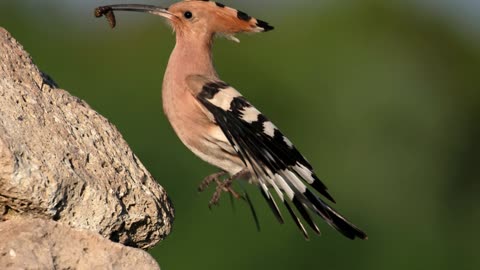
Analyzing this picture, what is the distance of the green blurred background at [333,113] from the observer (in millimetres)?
7855

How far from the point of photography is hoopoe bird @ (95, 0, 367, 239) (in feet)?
13.6

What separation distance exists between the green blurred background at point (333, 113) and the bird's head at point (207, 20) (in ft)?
7.99

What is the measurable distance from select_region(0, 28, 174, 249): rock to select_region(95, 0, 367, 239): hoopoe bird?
0.64 metres

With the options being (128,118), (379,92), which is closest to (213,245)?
(128,118)

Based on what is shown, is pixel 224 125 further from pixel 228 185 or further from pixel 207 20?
pixel 207 20

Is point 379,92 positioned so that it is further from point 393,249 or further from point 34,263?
point 34,263

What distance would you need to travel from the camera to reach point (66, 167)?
A: 10.5 ft

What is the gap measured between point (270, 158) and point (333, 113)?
19.5 feet

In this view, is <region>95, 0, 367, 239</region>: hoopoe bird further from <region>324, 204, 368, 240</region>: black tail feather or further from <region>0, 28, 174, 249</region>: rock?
<region>0, 28, 174, 249</region>: rock

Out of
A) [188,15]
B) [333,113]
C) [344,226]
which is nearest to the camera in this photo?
[344,226]

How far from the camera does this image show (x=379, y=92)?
33.9ft

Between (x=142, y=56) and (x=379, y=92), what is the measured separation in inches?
58.3

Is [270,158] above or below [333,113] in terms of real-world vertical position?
above

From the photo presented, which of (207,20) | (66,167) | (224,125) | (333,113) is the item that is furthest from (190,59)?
(333,113)
